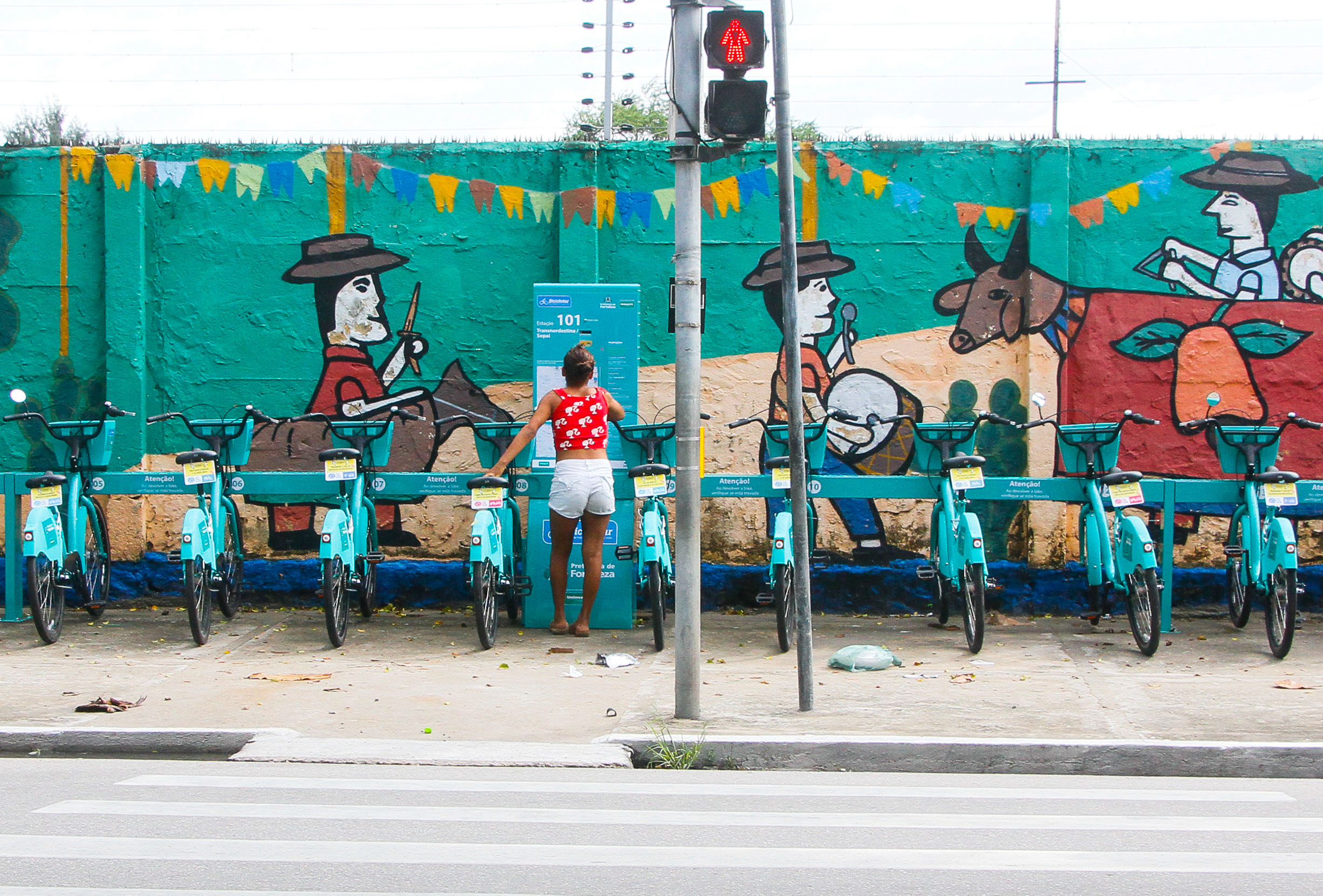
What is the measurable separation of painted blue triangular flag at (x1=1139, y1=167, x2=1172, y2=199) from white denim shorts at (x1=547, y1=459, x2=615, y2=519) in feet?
17.2

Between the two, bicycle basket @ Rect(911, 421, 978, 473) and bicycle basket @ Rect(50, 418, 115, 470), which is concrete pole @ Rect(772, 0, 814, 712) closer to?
bicycle basket @ Rect(911, 421, 978, 473)

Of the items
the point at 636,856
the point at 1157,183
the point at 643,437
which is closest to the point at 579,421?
the point at 643,437

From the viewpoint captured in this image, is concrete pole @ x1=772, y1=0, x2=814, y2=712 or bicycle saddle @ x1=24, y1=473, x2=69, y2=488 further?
bicycle saddle @ x1=24, y1=473, x2=69, y2=488

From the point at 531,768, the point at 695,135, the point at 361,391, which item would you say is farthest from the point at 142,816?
the point at 361,391

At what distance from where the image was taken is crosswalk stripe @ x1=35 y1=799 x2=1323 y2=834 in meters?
Answer: 5.23

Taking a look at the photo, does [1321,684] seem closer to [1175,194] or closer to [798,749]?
[798,749]

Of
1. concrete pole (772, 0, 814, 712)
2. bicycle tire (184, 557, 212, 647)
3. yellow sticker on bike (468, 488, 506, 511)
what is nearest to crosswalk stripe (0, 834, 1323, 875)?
concrete pole (772, 0, 814, 712)

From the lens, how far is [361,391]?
1094 cm

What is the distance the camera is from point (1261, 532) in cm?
917

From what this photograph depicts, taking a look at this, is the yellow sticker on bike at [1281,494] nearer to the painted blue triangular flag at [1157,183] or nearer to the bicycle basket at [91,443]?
the painted blue triangular flag at [1157,183]

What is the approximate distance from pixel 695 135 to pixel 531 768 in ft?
11.2

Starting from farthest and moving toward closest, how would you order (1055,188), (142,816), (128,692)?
(1055,188), (128,692), (142,816)

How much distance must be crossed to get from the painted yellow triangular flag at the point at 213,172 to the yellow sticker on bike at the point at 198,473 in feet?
9.32

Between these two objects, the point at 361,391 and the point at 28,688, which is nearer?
the point at 28,688
